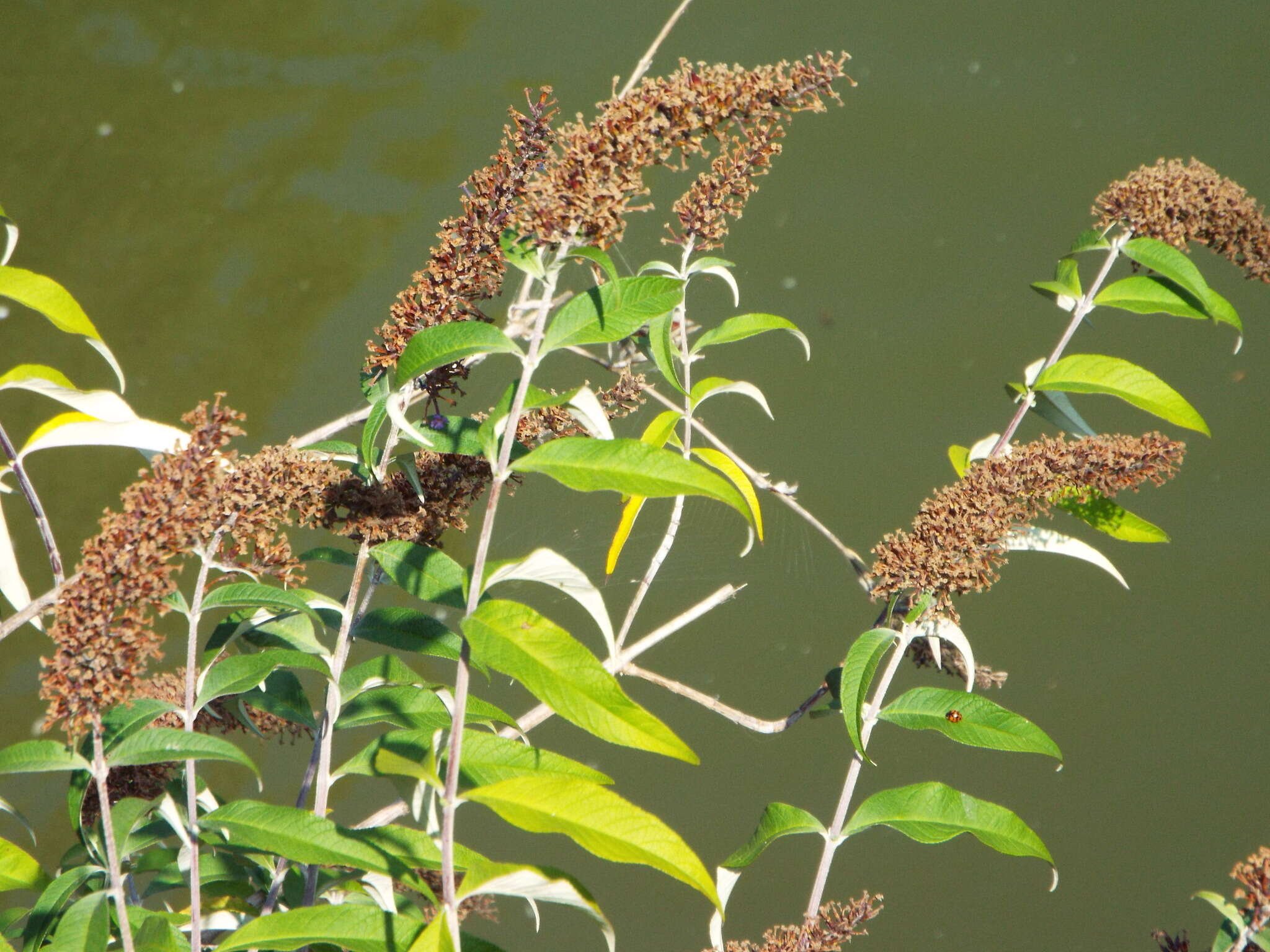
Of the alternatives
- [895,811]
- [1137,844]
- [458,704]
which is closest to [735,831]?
[1137,844]

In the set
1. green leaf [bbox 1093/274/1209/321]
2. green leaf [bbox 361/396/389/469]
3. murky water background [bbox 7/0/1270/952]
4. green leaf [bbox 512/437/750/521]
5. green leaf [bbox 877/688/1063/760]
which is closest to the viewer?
green leaf [bbox 512/437/750/521]

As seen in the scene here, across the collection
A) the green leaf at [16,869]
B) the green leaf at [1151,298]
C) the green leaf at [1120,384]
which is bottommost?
the green leaf at [16,869]

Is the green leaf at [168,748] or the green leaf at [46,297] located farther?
the green leaf at [46,297]

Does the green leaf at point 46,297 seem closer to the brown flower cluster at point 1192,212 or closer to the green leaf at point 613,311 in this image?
the green leaf at point 613,311

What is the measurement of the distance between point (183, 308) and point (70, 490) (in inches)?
15.3

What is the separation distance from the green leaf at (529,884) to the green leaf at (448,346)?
24 centimetres

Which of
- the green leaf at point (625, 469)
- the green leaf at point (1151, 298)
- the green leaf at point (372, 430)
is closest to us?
the green leaf at point (625, 469)

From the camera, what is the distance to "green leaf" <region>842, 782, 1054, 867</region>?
62 centimetres

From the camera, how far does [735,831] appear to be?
1.51 m

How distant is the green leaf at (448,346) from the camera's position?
46 cm

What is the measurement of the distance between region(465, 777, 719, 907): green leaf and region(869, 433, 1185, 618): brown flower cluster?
29 centimetres

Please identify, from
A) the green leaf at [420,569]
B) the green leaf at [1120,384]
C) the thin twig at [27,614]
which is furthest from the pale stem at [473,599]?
the green leaf at [1120,384]

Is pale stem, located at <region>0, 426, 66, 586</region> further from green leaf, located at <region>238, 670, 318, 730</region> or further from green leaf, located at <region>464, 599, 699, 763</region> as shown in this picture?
green leaf, located at <region>464, 599, 699, 763</region>

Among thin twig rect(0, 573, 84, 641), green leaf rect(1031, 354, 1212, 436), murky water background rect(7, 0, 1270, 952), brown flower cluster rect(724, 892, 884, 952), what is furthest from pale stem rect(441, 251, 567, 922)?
murky water background rect(7, 0, 1270, 952)
